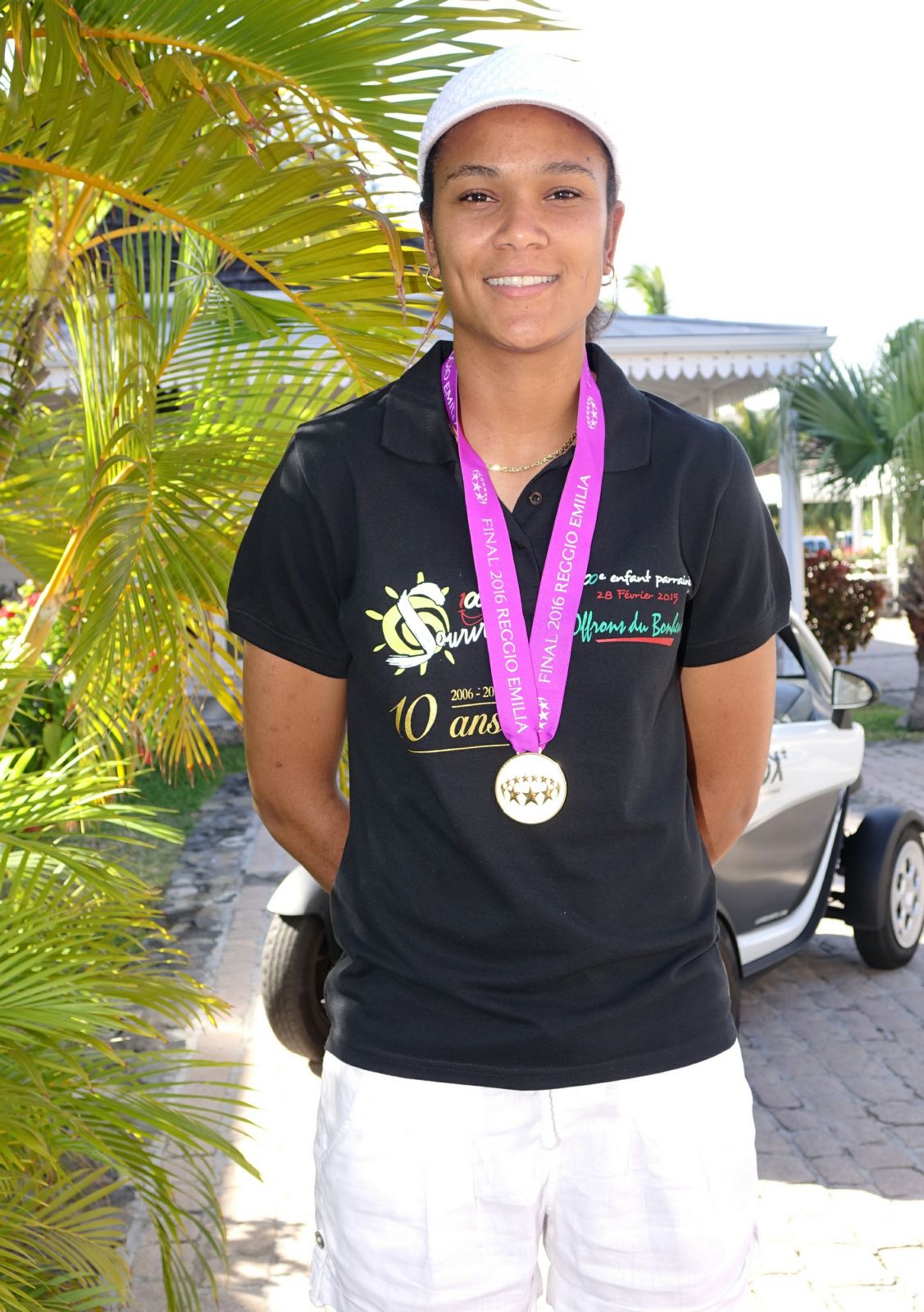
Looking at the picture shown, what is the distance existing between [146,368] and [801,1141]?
3.30m

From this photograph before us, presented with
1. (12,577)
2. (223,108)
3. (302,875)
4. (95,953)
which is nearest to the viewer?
(223,108)

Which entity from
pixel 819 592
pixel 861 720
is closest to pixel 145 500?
pixel 861 720

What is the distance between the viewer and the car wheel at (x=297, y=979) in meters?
4.95

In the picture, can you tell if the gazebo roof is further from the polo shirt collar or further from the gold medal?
the gold medal

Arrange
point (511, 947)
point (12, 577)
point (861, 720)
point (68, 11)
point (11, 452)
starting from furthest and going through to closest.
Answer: point (861, 720) → point (12, 577) → point (11, 452) → point (68, 11) → point (511, 947)

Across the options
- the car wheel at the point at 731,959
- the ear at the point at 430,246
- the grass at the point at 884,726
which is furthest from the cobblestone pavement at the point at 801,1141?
the grass at the point at 884,726

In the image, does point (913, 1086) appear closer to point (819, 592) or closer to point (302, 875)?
point (302, 875)

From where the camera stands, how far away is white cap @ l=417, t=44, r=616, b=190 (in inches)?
71.8

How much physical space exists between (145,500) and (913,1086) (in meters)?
3.69

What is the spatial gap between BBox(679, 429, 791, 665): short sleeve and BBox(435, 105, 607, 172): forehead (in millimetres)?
468

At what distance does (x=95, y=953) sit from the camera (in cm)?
283

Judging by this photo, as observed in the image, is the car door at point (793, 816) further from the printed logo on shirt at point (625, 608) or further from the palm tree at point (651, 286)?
the palm tree at point (651, 286)

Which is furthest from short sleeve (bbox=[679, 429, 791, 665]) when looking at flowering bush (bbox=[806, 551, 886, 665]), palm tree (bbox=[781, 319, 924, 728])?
flowering bush (bbox=[806, 551, 886, 665])

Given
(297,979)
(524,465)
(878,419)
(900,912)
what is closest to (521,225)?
(524,465)
